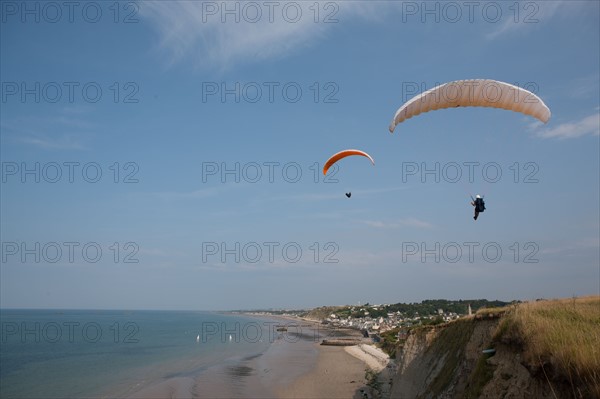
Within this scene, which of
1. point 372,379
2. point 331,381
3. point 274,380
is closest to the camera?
point 372,379

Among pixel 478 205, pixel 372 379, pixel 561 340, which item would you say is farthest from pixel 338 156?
pixel 372 379

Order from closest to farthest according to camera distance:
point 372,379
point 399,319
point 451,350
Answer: point 451,350 < point 372,379 < point 399,319

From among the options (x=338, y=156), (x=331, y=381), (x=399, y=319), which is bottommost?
(x=399, y=319)

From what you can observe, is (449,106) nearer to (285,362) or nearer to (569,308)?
(569,308)

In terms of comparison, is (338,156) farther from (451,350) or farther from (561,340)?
(561,340)

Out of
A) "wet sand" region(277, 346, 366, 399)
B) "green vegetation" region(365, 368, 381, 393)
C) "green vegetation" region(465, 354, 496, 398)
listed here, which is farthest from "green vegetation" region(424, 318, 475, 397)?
"green vegetation" region(365, 368, 381, 393)

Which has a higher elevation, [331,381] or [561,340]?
[561,340]
